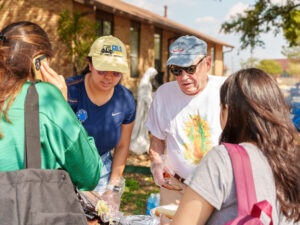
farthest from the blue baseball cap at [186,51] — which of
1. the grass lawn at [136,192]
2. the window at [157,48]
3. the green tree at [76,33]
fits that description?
the window at [157,48]

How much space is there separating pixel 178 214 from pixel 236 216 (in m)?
0.24

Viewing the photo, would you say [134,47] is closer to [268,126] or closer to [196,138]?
[196,138]

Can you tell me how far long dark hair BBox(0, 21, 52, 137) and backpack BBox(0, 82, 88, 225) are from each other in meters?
0.09

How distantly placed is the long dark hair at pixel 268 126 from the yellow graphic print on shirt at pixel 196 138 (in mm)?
1060

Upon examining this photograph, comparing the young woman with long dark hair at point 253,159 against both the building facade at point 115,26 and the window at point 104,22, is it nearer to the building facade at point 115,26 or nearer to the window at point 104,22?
the building facade at point 115,26

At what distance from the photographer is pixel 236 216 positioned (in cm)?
129

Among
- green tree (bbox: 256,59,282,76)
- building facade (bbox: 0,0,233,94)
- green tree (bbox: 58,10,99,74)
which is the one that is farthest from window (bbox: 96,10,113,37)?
green tree (bbox: 256,59,282,76)

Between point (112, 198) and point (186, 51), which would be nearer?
point (112, 198)

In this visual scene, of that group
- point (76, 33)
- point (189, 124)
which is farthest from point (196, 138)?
point (76, 33)

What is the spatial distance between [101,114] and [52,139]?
1390 millimetres

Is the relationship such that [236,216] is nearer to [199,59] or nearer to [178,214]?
[178,214]

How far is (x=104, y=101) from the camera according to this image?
2.80 metres

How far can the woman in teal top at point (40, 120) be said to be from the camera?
4.33 feet

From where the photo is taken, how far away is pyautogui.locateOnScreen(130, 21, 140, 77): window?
1561cm
